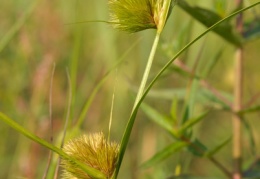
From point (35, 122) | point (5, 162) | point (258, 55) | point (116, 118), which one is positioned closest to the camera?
point (35, 122)

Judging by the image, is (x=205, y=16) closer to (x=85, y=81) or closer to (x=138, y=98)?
(x=138, y=98)

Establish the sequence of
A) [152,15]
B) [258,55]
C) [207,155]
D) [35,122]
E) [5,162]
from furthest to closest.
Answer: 1. [258,55]
2. [5,162]
3. [35,122]
4. [207,155]
5. [152,15]

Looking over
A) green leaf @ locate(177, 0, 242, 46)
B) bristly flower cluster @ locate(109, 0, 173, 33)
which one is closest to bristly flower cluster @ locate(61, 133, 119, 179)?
bristly flower cluster @ locate(109, 0, 173, 33)

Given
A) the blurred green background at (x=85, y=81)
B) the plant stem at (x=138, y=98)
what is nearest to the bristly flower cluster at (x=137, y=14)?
the plant stem at (x=138, y=98)

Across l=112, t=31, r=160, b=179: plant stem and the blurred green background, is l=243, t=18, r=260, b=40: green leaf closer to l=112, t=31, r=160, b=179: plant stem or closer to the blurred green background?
the blurred green background

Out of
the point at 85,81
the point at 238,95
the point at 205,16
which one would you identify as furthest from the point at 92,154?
the point at 85,81

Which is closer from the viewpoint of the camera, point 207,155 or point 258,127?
point 207,155

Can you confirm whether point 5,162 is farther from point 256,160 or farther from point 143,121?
point 256,160

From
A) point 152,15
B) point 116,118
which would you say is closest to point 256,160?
point 152,15
